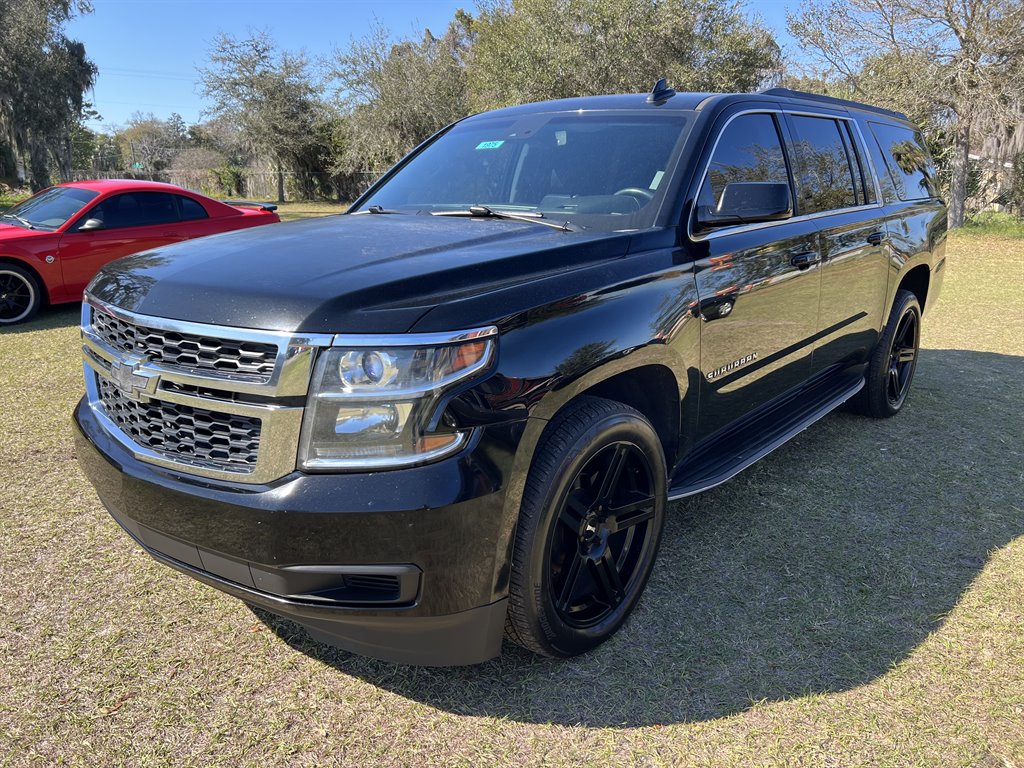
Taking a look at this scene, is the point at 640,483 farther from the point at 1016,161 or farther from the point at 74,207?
the point at 1016,161

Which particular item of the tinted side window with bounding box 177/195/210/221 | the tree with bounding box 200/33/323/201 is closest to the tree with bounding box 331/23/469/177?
the tree with bounding box 200/33/323/201

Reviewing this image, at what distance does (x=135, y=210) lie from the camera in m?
8.77

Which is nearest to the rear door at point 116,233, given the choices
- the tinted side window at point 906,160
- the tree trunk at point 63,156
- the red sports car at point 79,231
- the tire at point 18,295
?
the red sports car at point 79,231

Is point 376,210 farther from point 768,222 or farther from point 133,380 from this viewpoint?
point 768,222

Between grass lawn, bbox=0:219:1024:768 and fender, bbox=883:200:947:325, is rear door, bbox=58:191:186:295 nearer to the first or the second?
grass lawn, bbox=0:219:1024:768

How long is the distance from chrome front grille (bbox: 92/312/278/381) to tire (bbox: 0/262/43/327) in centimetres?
691

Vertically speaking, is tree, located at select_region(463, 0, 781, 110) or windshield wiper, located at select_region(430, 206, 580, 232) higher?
tree, located at select_region(463, 0, 781, 110)

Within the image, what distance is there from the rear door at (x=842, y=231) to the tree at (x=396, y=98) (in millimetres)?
29724

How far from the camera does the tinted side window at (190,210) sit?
30.3 ft

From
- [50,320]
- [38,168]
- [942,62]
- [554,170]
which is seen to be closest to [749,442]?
[554,170]

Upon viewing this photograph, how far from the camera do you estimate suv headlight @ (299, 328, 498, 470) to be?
1.91 m

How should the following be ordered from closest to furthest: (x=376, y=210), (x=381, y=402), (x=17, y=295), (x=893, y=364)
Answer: (x=381, y=402), (x=376, y=210), (x=893, y=364), (x=17, y=295)

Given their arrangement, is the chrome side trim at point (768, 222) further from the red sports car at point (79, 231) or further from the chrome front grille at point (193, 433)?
the red sports car at point (79, 231)

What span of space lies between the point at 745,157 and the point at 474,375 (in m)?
2.03
